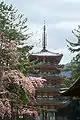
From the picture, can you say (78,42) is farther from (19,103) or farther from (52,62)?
(19,103)

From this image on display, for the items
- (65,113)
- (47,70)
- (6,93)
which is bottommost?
(65,113)

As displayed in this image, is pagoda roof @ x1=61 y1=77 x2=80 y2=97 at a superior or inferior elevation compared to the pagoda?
superior

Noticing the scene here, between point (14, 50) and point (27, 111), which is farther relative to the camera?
point (27, 111)

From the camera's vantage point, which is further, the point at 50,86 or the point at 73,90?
the point at 50,86

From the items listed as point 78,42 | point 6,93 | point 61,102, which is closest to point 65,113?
point 61,102

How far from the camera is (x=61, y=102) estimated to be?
37562mm

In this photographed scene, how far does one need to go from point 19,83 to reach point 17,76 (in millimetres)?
458

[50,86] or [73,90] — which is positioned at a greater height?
[73,90]

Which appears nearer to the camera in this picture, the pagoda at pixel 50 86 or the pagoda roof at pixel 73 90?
the pagoda roof at pixel 73 90

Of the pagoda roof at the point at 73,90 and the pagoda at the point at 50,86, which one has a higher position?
the pagoda roof at the point at 73,90

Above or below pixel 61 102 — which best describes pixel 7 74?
above

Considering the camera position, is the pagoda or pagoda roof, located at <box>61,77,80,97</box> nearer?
pagoda roof, located at <box>61,77,80,97</box>

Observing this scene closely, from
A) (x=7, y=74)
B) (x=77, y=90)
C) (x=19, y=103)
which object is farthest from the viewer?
(x=19, y=103)

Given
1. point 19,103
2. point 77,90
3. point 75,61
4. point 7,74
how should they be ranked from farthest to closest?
point 75,61 < point 19,103 < point 7,74 < point 77,90
